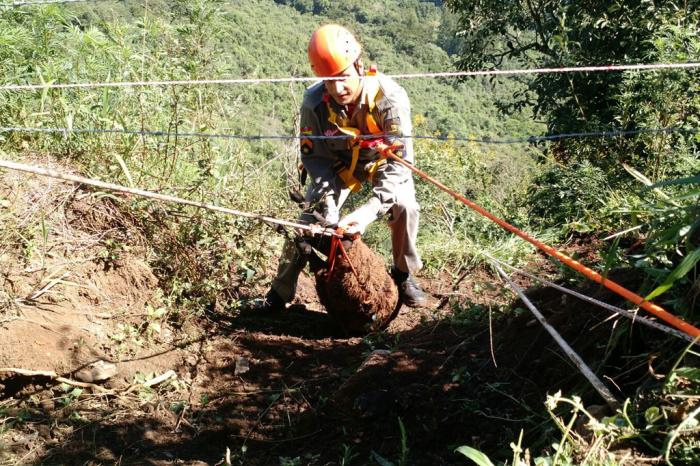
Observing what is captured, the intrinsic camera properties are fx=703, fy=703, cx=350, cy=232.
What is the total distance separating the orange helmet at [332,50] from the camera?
398 centimetres

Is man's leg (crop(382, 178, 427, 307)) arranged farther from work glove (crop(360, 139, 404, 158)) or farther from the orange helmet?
the orange helmet

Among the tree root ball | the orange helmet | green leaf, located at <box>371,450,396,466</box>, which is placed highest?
the orange helmet

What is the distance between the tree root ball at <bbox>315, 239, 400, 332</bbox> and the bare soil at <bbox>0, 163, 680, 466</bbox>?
0.12 m

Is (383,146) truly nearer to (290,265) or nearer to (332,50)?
A: (332,50)

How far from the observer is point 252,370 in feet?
12.7

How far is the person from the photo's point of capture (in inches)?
158

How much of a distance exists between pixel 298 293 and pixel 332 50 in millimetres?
1779

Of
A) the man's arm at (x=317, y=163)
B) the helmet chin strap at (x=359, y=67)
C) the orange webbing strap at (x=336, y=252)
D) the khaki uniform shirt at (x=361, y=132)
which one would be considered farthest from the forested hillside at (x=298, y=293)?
the helmet chin strap at (x=359, y=67)

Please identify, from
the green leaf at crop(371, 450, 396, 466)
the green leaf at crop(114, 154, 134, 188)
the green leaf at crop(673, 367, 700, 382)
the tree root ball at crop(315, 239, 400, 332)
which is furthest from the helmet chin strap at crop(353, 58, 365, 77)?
the green leaf at crop(673, 367, 700, 382)

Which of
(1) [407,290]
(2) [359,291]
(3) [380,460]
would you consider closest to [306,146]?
(2) [359,291]

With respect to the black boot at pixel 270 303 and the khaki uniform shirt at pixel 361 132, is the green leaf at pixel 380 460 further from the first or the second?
the black boot at pixel 270 303

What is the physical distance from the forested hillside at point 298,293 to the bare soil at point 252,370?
0.01 metres

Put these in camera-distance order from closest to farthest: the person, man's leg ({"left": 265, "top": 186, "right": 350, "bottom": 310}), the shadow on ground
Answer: the shadow on ground, the person, man's leg ({"left": 265, "top": 186, "right": 350, "bottom": 310})

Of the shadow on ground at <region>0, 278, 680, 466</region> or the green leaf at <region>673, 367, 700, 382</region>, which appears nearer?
the green leaf at <region>673, 367, 700, 382</region>
